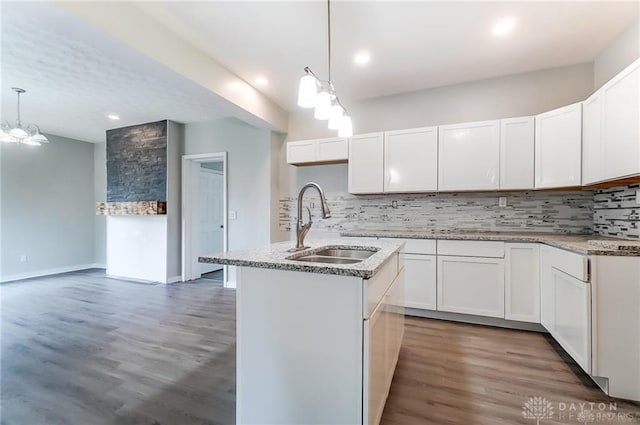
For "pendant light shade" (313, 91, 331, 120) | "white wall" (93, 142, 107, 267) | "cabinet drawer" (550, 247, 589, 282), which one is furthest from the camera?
"white wall" (93, 142, 107, 267)

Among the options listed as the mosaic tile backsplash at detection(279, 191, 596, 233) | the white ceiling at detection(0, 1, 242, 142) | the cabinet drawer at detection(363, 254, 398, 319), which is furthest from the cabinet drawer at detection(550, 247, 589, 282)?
the white ceiling at detection(0, 1, 242, 142)

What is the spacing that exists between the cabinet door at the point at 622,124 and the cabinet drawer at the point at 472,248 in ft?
3.20

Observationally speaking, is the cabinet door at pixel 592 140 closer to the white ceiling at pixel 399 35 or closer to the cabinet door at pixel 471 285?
the white ceiling at pixel 399 35

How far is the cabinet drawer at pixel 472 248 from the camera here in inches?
107

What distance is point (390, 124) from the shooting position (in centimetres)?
371

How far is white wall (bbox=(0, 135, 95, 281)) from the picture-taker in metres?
4.83

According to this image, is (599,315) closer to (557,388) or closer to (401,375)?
(557,388)

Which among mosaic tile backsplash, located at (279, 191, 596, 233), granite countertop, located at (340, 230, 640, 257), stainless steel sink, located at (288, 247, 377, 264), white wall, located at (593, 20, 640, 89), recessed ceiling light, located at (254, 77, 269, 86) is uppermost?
recessed ceiling light, located at (254, 77, 269, 86)

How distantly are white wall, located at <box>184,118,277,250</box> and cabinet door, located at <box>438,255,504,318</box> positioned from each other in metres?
2.42

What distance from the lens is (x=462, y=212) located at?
3.38 metres

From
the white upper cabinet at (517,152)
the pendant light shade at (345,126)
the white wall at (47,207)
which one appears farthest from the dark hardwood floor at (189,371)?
the white wall at (47,207)

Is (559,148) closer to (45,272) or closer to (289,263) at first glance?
(289,263)

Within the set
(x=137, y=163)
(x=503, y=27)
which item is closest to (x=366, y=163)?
(x=503, y=27)

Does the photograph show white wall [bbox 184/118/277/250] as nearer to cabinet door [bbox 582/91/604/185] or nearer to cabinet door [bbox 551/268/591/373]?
cabinet door [bbox 551/268/591/373]
